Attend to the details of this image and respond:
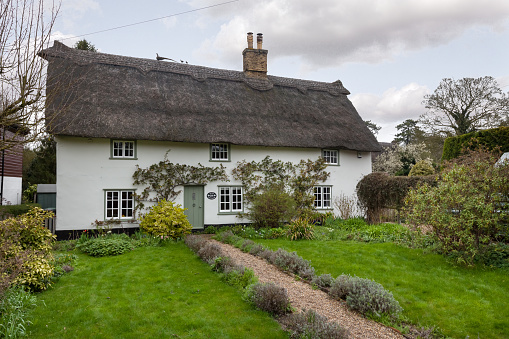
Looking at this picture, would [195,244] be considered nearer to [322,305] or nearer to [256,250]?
[256,250]

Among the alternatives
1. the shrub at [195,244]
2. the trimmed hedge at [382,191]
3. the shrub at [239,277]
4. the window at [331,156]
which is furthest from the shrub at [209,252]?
the window at [331,156]

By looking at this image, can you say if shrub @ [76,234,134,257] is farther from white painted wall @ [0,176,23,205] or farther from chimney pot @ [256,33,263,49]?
chimney pot @ [256,33,263,49]

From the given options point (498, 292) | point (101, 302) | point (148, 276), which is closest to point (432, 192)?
point (498, 292)

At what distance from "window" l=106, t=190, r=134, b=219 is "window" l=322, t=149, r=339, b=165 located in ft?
33.0

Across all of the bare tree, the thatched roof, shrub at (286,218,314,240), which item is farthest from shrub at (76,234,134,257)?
shrub at (286,218,314,240)

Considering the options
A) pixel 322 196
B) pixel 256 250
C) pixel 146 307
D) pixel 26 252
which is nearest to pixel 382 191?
pixel 322 196

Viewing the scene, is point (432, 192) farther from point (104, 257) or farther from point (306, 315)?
point (104, 257)

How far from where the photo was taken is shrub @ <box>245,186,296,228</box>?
45.5 feet

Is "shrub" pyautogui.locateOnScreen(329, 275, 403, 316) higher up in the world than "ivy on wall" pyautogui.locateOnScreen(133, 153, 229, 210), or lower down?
lower down

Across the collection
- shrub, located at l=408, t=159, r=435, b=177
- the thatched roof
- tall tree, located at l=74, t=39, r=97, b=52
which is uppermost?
tall tree, located at l=74, t=39, r=97, b=52

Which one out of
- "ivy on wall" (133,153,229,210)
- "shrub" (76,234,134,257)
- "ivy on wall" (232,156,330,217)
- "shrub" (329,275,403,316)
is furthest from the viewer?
"ivy on wall" (232,156,330,217)

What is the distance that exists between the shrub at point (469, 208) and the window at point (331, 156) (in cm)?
924

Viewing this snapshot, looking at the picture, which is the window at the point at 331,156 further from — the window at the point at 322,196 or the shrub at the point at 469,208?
the shrub at the point at 469,208

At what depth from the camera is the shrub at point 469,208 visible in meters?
7.61
